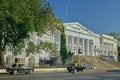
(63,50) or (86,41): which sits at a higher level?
(86,41)

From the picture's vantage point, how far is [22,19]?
50656 millimetres

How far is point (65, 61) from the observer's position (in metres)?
84.2

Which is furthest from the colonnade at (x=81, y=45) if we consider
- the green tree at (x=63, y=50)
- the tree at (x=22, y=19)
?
the tree at (x=22, y=19)

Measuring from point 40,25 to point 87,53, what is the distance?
56354 mm

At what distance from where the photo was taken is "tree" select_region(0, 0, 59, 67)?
49188 mm

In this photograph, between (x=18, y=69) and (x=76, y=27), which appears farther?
(x=76, y=27)

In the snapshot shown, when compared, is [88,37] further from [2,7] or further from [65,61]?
[2,7]

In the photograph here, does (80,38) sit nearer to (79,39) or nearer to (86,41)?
(79,39)

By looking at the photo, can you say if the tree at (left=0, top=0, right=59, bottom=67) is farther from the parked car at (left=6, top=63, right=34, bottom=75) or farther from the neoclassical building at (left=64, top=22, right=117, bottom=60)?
the neoclassical building at (left=64, top=22, right=117, bottom=60)

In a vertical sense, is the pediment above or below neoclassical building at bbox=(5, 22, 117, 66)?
above

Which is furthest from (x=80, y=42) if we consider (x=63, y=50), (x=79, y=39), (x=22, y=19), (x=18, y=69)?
(x=18, y=69)

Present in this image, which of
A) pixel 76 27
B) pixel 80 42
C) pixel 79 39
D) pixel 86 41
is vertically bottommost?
pixel 80 42

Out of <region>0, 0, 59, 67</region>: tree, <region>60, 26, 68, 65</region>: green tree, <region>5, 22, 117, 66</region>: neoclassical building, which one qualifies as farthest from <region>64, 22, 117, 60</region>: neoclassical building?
<region>0, 0, 59, 67</region>: tree

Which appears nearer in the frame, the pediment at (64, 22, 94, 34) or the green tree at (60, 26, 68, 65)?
the green tree at (60, 26, 68, 65)
